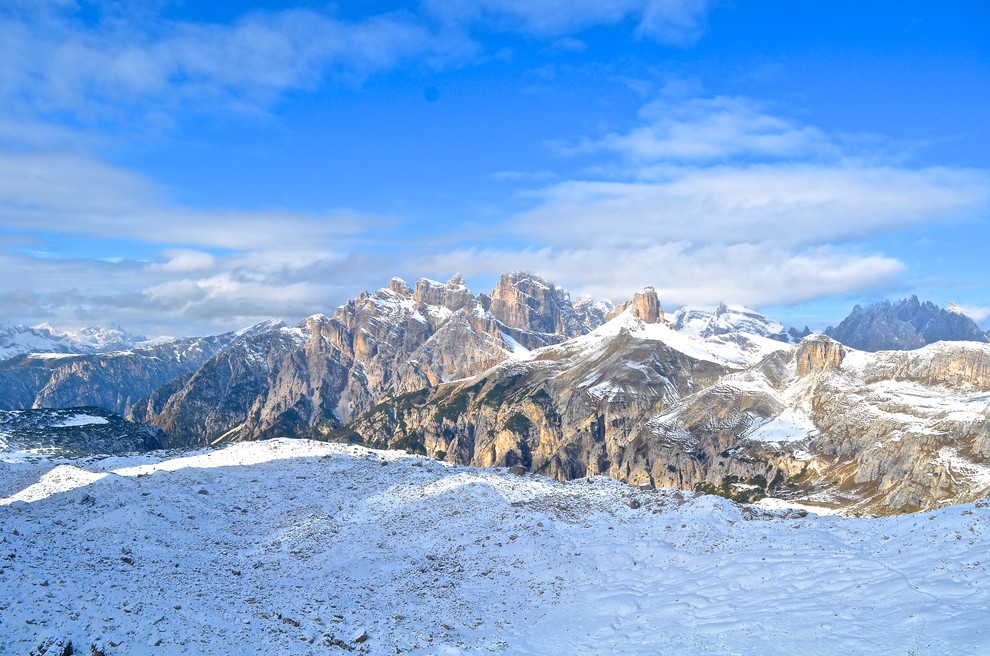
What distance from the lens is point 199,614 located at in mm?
30250

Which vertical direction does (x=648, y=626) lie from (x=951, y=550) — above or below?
below

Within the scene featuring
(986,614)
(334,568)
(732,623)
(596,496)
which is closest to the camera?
(986,614)

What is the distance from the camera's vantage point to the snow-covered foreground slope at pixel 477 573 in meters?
27.5

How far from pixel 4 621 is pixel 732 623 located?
29131mm

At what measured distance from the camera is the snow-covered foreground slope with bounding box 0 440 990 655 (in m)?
27.5

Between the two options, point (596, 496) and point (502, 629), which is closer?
point (502, 629)

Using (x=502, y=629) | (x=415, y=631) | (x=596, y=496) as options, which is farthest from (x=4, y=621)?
(x=596, y=496)

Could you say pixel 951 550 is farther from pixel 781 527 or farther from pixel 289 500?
pixel 289 500

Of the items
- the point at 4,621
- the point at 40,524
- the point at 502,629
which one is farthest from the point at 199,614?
the point at 40,524

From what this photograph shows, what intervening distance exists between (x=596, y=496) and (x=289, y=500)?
27562 mm

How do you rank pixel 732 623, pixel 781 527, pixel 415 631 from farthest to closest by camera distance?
pixel 781 527 < pixel 415 631 < pixel 732 623

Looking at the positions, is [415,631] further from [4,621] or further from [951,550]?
[951,550]

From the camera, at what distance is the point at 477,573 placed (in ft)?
134

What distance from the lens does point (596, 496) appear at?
5528cm
